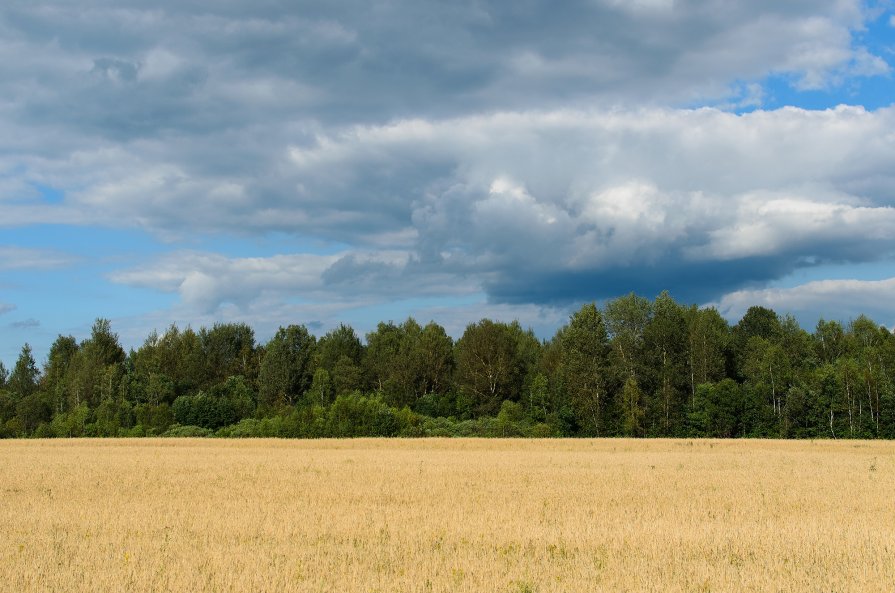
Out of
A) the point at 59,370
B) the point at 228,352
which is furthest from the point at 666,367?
the point at 59,370

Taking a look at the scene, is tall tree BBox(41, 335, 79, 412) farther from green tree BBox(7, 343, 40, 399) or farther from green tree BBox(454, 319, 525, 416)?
green tree BBox(454, 319, 525, 416)

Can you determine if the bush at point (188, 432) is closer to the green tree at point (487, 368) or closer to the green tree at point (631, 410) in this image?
the green tree at point (487, 368)

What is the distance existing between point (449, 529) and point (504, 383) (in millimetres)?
77209

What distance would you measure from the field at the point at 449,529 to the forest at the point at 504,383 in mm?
43184

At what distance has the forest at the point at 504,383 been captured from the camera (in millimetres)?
77000

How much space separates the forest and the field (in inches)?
1700

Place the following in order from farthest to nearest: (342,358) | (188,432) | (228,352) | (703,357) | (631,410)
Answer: (228,352) → (342,358) → (703,357) → (188,432) → (631,410)

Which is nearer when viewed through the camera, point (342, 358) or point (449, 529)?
point (449, 529)

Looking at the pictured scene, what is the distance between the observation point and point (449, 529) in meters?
18.0

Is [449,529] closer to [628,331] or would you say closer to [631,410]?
[631,410]

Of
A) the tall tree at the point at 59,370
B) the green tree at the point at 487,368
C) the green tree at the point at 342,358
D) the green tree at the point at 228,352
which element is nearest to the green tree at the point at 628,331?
the green tree at the point at 487,368

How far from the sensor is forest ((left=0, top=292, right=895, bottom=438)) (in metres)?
77.0

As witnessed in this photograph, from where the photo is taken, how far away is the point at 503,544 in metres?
16.2

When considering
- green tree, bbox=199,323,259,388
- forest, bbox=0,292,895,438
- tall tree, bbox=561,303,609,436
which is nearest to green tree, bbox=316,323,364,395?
forest, bbox=0,292,895,438
